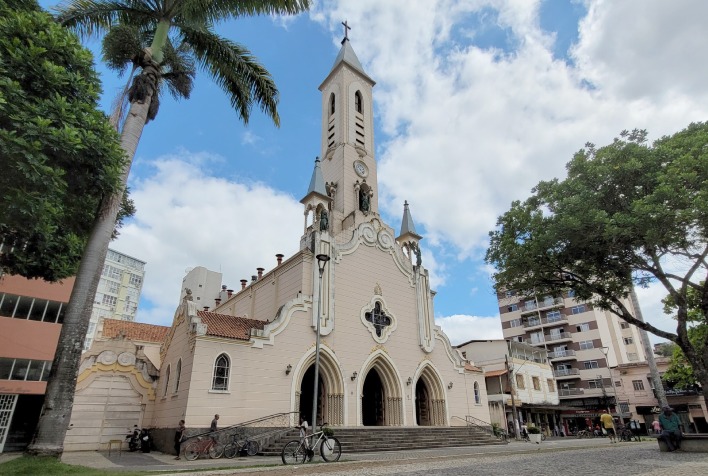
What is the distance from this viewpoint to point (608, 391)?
45031 mm

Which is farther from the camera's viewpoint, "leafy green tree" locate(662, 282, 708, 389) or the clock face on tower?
the clock face on tower

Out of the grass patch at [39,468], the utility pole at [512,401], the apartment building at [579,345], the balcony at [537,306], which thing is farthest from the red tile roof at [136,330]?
the balcony at [537,306]

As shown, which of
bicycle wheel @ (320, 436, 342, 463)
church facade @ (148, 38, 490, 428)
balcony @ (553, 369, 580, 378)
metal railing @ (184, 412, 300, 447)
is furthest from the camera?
balcony @ (553, 369, 580, 378)

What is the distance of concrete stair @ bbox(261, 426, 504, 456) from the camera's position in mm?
17469

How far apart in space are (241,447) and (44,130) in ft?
41.8

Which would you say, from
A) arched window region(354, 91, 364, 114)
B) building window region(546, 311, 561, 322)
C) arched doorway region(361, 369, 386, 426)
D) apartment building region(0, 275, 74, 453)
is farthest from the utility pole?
apartment building region(0, 275, 74, 453)

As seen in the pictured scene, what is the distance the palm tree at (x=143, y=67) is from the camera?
32.0 feet

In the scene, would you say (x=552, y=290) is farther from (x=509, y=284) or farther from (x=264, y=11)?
(x=264, y=11)

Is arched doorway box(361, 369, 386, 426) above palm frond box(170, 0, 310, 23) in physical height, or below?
below

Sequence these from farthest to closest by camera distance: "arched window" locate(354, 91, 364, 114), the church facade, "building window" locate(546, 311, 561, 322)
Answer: "building window" locate(546, 311, 561, 322) → "arched window" locate(354, 91, 364, 114) → the church facade

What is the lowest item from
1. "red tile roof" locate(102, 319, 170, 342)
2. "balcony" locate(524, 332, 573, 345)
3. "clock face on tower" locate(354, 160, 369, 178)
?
"red tile roof" locate(102, 319, 170, 342)

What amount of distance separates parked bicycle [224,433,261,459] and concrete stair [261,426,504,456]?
46 centimetres

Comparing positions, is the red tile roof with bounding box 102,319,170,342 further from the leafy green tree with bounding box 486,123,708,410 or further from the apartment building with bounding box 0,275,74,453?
the leafy green tree with bounding box 486,123,708,410

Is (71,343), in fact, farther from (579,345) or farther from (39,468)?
(579,345)
